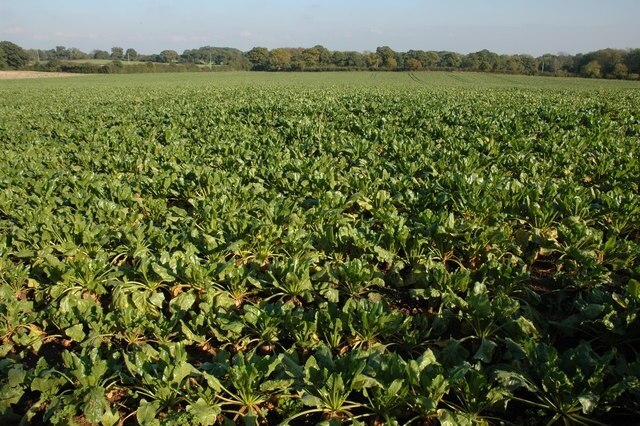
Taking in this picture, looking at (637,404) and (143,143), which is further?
(143,143)

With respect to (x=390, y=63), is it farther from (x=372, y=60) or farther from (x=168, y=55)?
(x=168, y=55)

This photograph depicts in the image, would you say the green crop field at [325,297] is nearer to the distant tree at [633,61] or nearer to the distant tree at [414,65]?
the distant tree at [633,61]

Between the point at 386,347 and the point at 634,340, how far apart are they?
1829mm

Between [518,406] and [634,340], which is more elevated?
[634,340]

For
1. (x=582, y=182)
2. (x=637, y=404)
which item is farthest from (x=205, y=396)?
(x=582, y=182)

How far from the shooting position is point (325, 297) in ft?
12.8

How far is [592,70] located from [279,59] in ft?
241

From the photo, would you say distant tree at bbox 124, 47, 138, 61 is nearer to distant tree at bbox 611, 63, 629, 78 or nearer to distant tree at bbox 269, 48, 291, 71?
distant tree at bbox 269, 48, 291, 71

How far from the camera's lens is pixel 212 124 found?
14.9 metres

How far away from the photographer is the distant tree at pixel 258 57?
369ft

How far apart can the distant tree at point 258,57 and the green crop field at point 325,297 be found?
368 feet

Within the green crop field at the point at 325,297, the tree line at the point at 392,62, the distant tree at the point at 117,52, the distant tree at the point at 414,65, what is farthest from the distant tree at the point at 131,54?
the green crop field at the point at 325,297

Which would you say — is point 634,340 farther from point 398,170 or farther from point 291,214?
point 398,170

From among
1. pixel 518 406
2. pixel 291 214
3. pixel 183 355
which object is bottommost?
pixel 518 406
